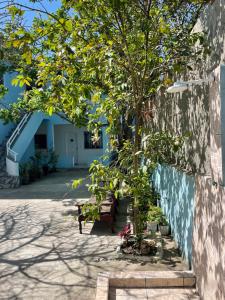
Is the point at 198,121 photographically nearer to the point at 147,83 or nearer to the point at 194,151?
the point at 194,151

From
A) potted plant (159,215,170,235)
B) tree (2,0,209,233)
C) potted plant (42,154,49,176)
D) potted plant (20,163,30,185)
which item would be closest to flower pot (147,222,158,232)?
potted plant (159,215,170,235)

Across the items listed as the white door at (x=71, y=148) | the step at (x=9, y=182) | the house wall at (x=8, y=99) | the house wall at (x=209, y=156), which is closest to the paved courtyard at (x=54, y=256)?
the house wall at (x=209, y=156)

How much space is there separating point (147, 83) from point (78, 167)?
1483 cm

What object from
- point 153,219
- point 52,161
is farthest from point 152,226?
point 52,161

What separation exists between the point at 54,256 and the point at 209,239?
310 cm

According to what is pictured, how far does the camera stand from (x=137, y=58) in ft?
18.9

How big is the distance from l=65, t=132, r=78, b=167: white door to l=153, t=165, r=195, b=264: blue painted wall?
1383 centimetres

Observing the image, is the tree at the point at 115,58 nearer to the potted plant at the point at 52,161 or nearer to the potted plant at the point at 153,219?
the potted plant at the point at 153,219

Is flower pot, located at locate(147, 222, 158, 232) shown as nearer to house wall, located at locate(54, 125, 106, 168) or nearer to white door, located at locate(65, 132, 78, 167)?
house wall, located at locate(54, 125, 106, 168)

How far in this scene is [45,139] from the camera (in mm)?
20781

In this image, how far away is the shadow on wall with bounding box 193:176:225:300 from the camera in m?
3.45

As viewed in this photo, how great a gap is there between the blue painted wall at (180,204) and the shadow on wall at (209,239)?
1.24 feet

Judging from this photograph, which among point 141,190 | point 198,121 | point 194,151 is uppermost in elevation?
point 198,121

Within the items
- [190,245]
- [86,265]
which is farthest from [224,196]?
[86,265]
